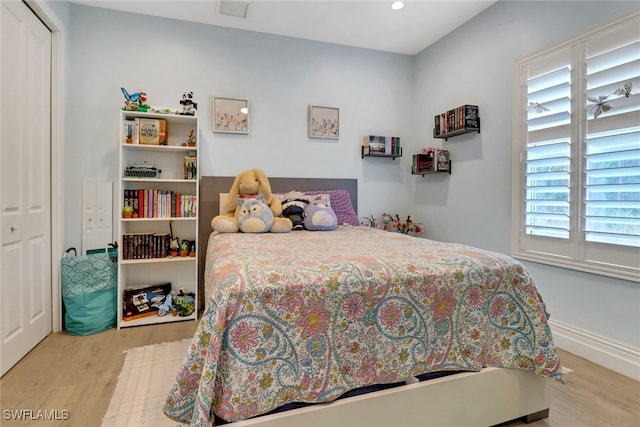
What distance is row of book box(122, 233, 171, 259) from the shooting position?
2.63 m

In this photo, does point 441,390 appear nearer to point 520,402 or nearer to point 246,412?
point 520,402

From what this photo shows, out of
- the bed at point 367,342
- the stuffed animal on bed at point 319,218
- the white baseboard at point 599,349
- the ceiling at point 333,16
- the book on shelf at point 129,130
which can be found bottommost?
the white baseboard at point 599,349

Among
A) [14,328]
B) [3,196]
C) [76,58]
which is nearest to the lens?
[3,196]

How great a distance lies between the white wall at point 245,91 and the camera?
8.97 ft

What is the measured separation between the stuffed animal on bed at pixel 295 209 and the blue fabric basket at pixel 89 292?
1456 mm

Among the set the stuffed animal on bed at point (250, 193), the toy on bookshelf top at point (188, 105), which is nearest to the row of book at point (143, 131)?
the toy on bookshelf top at point (188, 105)

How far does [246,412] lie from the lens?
104 centimetres

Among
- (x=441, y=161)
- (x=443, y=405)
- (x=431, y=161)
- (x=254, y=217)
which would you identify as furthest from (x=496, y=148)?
(x=443, y=405)

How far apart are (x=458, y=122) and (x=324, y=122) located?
51.8 inches

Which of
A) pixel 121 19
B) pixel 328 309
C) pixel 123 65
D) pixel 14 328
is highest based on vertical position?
pixel 121 19

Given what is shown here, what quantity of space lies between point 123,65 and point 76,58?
0.34 m

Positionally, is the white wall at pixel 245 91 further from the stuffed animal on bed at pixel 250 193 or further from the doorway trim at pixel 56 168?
the stuffed animal on bed at pixel 250 193

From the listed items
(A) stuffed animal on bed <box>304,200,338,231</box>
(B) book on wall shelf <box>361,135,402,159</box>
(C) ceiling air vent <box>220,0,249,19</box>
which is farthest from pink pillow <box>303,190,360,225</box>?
(C) ceiling air vent <box>220,0,249,19</box>

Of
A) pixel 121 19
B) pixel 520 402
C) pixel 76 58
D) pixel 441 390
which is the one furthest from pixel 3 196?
pixel 520 402
